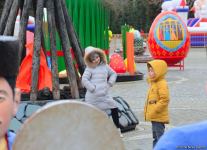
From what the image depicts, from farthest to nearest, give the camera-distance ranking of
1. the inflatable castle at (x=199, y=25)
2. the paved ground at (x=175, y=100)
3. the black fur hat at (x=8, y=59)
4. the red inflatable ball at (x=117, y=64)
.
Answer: the inflatable castle at (x=199, y=25) → the red inflatable ball at (x=117, y=64) → the paved ground at (x=175, y=100) → the black fur hat at (x=8, y=59)

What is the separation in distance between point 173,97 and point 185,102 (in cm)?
80

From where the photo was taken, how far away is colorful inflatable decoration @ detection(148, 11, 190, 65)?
18219 mm

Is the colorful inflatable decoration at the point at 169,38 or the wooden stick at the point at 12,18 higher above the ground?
the wooden stick at the point at 12,18

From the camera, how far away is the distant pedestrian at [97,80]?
24.7 feet

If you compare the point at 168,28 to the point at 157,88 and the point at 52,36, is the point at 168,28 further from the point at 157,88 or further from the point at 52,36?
the point at 157,88

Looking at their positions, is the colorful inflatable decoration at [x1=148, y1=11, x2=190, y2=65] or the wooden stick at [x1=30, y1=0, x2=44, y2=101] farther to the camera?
the colorful inflatable decoration at [x1=148, y1=11, x2=190, y2=65]

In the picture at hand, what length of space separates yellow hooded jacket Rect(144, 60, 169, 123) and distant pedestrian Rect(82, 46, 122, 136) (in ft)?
2.95

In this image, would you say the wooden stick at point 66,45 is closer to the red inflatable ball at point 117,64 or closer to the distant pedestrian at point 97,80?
the distant pedestrian at point 97,80

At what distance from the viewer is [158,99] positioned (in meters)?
6.79

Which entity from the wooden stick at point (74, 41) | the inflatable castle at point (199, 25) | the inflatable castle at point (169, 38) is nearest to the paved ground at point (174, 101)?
the inflatable castle at point (169, 38)

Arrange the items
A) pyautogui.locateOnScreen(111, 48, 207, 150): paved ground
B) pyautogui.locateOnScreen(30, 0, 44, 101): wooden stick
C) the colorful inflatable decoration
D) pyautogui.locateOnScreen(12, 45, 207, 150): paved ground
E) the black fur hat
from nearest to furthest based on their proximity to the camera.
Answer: the black fur hat → pyautogui.locateOnScreen(12, 45, 207, 150): paved ground → pyautogui.locateOnScreen(111, 48, 207, 150): paved ground → pyautogui.locateOnScreen(30, 0, 44, 101): wooden stick → the colorful inflatable decoration

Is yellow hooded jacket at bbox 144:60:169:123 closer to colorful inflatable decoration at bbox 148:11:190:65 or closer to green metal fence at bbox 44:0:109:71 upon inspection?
green metal fence at bbox 44:0:109:71

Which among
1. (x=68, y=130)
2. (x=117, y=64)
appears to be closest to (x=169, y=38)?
(x=117, y=64)

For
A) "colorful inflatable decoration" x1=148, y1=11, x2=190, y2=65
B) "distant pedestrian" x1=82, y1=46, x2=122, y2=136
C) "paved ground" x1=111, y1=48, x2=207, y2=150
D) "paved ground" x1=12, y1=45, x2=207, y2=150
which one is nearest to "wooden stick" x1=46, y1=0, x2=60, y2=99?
"paved ground" x1=12, y1=45, x2=207, y2=150
